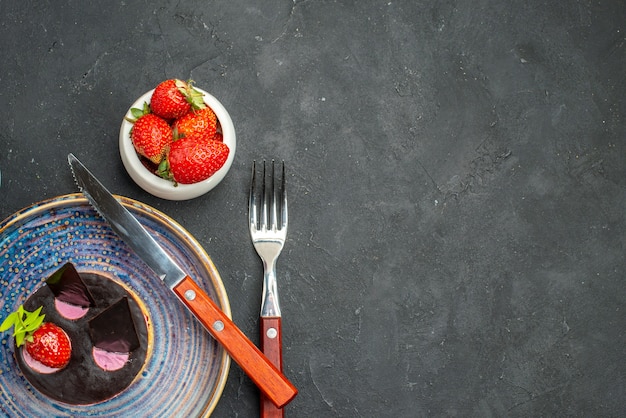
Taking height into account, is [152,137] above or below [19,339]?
above

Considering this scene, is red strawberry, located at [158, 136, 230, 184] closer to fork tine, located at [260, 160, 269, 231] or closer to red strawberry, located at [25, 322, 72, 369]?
fork tine, located at [260, 160, 269, 231]

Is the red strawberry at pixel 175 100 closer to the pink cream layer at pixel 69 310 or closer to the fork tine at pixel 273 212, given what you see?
the fork tine at pixel 273 212

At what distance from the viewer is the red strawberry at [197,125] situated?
3.87ft

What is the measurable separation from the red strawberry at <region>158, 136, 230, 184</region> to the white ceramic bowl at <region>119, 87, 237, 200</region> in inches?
1.5

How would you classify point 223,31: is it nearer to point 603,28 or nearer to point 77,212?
point 77,212

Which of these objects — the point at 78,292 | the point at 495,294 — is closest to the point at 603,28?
the point at 495,294

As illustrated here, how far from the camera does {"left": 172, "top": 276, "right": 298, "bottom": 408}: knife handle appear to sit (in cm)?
119

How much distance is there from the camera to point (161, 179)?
1216mm

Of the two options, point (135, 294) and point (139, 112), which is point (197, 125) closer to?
point (139, 112)

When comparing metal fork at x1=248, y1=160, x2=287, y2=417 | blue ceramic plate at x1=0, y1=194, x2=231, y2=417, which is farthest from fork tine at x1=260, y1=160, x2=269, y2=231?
blue ceramic plate at x1=0, y1=194, x2=231, y2=417

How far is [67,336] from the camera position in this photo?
121 cm

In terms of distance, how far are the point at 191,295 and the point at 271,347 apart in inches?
6.7

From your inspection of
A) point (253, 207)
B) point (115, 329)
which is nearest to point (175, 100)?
point (253, 207)

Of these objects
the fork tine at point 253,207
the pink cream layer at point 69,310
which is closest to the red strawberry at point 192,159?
the fork tine at point 253,207
